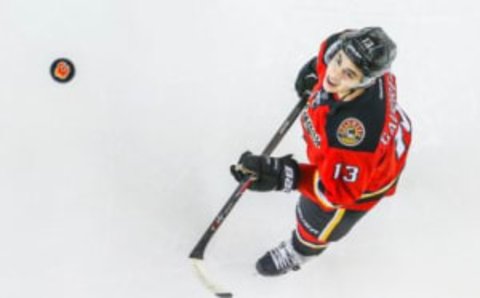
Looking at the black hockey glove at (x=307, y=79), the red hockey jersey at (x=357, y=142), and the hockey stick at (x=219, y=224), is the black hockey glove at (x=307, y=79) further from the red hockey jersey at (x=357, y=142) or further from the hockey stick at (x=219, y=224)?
the red hockey jersey at (x=357, y=142)

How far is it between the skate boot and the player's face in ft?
2.79

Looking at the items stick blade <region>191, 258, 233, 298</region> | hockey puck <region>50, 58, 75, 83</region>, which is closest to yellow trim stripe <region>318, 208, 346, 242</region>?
stick blade <region>191, 258, 233, 298</region>

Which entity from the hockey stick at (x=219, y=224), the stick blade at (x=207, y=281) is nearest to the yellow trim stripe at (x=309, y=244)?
the hockey stick at (x=219, y=224)

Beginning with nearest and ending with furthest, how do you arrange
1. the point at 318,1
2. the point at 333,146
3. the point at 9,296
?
the point at 333,146 → the point at 9,296 → the point at 318,1

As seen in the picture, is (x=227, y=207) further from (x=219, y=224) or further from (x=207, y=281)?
(x=207, y=281)

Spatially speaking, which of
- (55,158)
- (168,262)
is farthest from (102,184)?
(168,262)

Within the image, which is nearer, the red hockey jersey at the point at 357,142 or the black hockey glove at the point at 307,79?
the red hockey jersey at the point at 357,142

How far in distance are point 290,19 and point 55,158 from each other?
3.93 feet

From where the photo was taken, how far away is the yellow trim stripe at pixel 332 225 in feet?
6.61

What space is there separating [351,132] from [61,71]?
1376 millimetres

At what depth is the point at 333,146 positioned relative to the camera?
1.71 m

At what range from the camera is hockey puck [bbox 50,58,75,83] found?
2500 mm

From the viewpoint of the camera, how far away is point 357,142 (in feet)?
5.48

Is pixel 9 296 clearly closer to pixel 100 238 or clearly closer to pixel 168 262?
pixel 100 238
